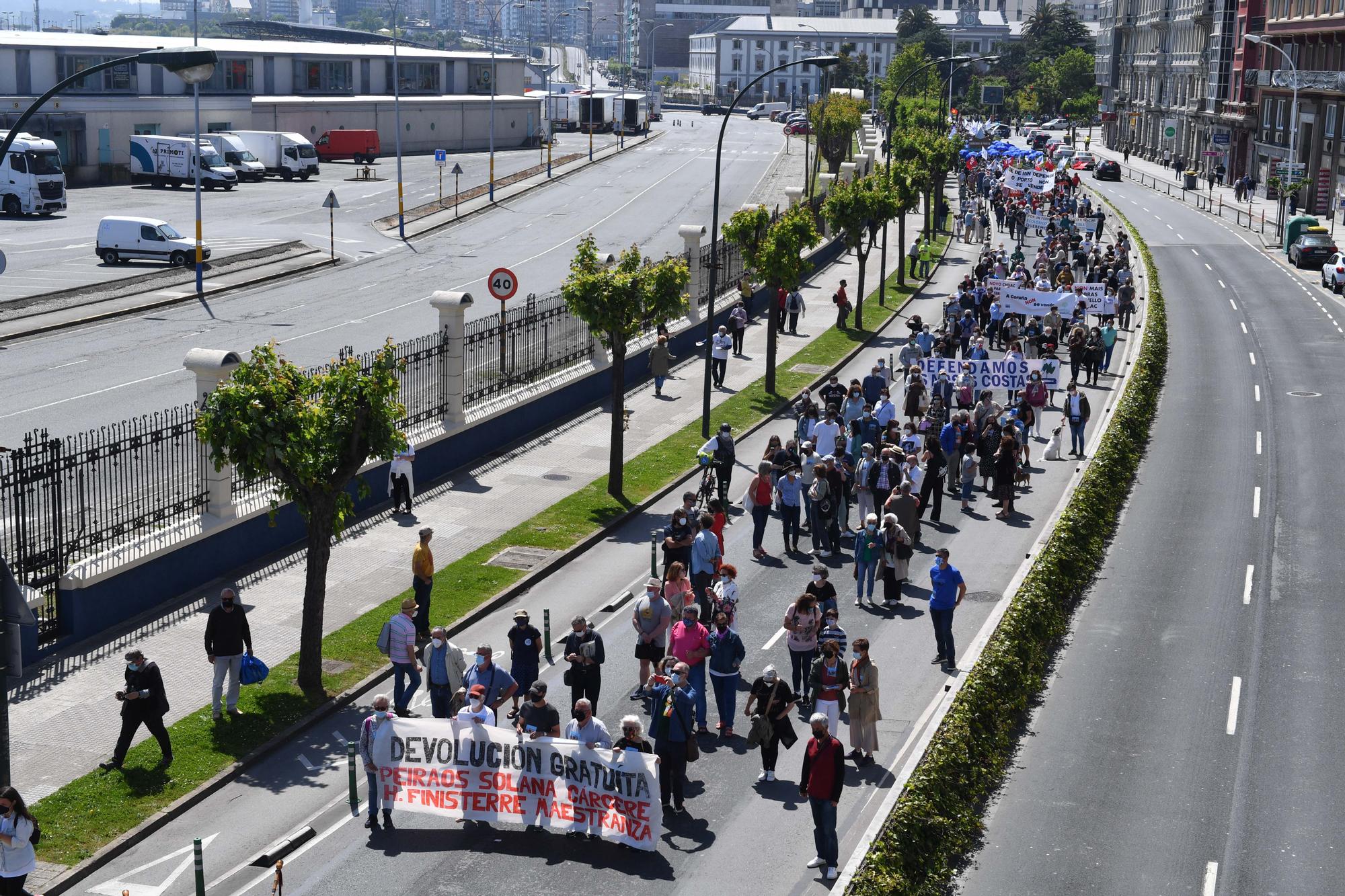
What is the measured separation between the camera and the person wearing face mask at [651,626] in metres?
18.9

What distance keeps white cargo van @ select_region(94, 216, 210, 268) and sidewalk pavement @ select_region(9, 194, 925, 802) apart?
23.3 metres

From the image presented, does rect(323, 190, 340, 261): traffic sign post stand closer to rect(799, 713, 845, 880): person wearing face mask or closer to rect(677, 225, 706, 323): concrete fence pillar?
rect(677, 225, 706, 323): concrete fence pillar

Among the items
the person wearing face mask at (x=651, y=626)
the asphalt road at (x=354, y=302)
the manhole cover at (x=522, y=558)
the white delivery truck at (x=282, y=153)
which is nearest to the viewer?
the person wearing face mask at (x=651, y=626)

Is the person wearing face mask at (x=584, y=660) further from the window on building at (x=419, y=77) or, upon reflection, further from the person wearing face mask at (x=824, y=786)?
the window on building at (x=419, y=77)

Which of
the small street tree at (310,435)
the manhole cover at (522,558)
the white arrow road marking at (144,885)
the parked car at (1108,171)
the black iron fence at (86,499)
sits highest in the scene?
the parked car at (1108,171)

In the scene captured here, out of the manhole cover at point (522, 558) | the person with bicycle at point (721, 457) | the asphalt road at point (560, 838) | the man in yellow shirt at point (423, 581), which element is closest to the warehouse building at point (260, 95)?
the person with bicycle at point (721, 457)

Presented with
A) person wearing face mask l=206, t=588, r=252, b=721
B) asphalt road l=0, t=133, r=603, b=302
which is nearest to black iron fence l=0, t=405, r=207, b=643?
person wearing face mask l=206, t=588, r=252, b=721

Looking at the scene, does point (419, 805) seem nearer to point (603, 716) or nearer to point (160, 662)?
point (603, 716)

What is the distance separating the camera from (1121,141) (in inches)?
5694

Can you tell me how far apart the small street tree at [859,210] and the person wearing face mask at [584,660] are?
29943 mm

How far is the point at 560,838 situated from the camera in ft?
51.4

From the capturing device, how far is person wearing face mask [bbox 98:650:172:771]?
54.2ft

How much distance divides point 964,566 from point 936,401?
594 cm

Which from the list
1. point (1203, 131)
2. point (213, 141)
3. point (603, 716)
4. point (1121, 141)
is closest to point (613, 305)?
point (603, 716)
